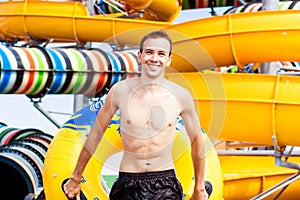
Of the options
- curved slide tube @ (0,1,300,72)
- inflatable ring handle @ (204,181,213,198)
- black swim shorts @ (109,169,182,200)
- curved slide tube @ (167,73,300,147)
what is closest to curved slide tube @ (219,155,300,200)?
curved slide tube @ (167,73,300,147)

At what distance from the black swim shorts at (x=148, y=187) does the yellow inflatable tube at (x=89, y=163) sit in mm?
888

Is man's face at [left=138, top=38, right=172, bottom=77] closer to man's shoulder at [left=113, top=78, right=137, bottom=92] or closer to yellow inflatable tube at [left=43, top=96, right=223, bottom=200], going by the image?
man's shoulder at [left=113, top=78, right=137, bottom=92]

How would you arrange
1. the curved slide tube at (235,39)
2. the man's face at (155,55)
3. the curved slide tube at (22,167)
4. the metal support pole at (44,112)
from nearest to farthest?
the man's face at (155,55)
the curved slide tube at (235,39)
the curved slide tube at (22,167)
the metal support pole at (44,112)

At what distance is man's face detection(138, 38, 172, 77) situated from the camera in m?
2.37

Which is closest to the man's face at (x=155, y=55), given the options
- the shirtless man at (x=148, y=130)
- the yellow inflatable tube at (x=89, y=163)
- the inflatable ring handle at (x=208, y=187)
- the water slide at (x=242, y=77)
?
the shirtless man at (x=148, y=130)

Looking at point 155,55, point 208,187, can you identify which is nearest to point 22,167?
point 208,187

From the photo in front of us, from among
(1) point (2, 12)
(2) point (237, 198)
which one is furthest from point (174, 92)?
(1) point (2, 12)

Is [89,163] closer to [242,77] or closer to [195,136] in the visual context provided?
[195,136]

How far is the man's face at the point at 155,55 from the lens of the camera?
93.4 inches

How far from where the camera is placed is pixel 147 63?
2385mm

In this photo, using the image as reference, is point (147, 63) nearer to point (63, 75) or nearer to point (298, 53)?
point (298, 53)

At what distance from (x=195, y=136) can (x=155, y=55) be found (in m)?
0.43

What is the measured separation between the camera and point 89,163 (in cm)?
365

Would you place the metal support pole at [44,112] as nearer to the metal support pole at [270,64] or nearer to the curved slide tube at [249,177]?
the curved slide tube at [249,177]
